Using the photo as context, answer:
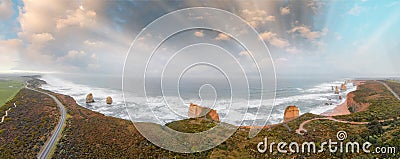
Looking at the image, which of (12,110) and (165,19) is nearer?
(165,19)

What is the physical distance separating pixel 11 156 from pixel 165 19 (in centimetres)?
1596

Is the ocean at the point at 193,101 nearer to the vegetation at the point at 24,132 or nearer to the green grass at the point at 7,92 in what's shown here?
the vegetation at the point at 24,132

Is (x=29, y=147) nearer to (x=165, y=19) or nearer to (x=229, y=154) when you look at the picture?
(x=229, y=154)

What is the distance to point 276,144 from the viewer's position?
39.4ft

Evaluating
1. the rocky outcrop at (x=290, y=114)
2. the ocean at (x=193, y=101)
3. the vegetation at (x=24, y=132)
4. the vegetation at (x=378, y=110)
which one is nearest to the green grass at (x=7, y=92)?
the ocean at (x=193, y=101)

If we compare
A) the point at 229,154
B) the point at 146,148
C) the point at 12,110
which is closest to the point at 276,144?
the point at 229,154

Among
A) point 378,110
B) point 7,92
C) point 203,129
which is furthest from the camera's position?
point 7,92
